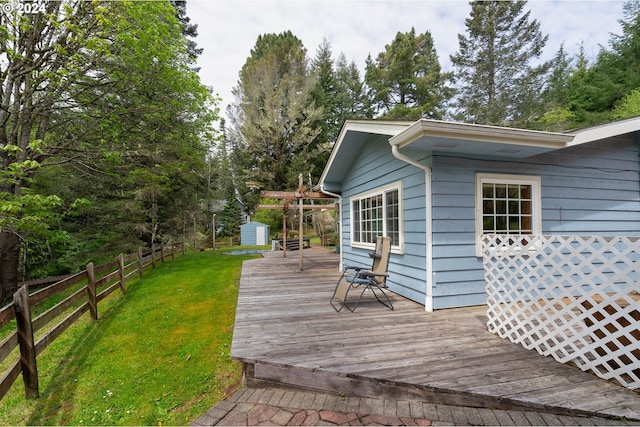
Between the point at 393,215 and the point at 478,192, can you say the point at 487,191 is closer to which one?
the point at 478,192

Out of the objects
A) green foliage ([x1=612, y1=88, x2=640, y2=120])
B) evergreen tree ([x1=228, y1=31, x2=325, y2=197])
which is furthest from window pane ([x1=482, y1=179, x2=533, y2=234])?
evergreen tree ([x1=228, y1=31, x2=325, y2=197])

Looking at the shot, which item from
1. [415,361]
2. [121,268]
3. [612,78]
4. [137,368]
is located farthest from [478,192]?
[612,78]

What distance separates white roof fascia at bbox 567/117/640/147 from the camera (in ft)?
12.5

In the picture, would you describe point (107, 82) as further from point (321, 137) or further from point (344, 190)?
point (321, 137)

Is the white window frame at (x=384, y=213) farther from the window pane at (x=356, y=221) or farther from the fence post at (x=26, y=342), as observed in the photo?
the fence post at (x=26, y=342)

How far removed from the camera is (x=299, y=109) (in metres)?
20.7

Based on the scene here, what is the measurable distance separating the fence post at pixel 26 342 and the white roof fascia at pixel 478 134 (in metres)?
4.17

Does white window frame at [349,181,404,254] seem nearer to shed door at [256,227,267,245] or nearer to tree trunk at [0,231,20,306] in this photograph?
tree trunk at [0,231,20,306]

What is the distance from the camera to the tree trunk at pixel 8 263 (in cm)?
668

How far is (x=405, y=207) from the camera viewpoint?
14.6 feet

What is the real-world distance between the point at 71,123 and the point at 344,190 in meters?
7.55

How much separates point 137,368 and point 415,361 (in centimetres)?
298

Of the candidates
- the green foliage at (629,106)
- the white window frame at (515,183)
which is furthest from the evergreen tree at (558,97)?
the white window frame at (515,183)

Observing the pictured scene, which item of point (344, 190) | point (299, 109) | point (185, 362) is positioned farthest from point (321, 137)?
point (185, 362)
